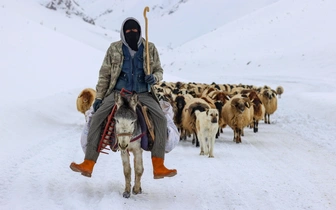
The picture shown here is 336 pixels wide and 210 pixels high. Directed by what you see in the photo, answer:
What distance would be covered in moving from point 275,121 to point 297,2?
47455mm

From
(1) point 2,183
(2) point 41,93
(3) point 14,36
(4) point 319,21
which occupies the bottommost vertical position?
(1) point 2,183

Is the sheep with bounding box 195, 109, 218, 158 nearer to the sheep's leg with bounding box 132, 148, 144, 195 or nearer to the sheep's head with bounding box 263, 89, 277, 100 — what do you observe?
the sheep's leg with bounding box 132, 148, 144, 195

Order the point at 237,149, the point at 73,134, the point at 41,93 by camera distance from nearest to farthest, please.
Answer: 1. the point at 237,149
2. the point at 73,134
3. the point at 41,93

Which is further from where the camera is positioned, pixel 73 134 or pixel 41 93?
pixel 41 93

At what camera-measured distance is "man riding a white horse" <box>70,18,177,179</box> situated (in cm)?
691

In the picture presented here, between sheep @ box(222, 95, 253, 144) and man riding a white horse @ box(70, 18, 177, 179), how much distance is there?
22.3 ft

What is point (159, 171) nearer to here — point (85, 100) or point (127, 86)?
point (127, 86)

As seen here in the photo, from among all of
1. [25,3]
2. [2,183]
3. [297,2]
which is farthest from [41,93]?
[297,2]

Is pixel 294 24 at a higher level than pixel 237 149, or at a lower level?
higher

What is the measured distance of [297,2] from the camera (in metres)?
63.2

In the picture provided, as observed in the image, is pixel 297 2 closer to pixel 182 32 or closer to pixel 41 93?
pixel 182 32

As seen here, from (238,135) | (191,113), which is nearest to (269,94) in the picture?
(238,135)

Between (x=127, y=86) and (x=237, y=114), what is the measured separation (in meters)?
7.22

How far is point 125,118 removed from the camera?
631 centimetres
